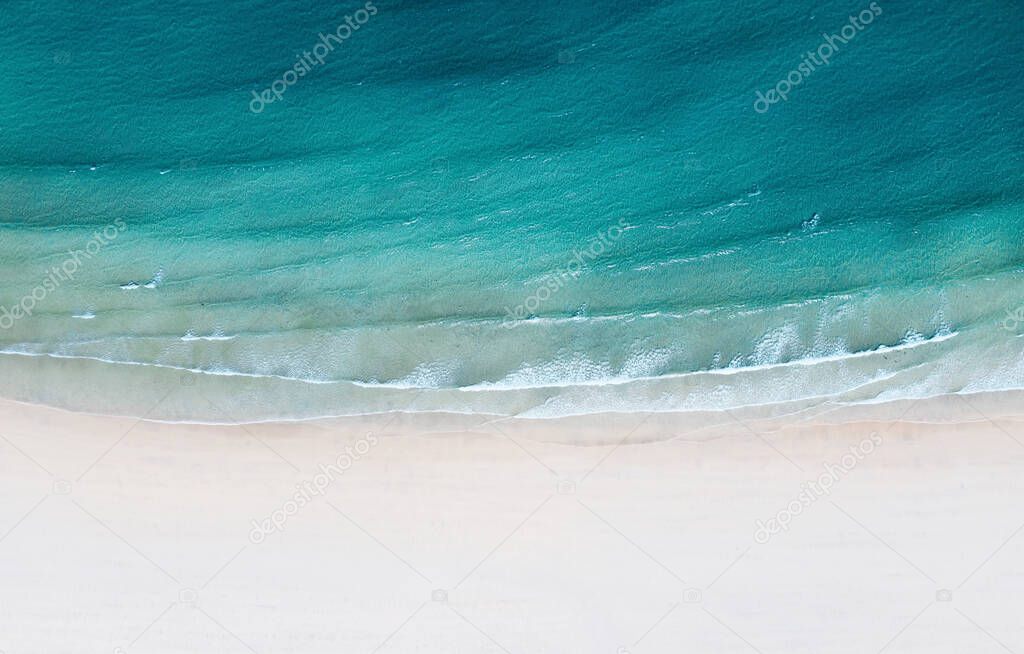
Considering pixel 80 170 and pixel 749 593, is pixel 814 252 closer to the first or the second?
pixel 749 593

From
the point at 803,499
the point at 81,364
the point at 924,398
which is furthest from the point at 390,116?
the point at 924,398

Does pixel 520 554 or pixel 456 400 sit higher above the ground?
pixel 456 400

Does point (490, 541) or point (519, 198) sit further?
point (519, 198)

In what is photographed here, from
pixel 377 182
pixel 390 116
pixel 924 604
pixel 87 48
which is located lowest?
pixel 924 604

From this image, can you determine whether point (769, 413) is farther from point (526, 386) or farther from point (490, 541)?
point (490, 541)

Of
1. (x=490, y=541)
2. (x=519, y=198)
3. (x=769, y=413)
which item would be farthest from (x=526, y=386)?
(x=769, y=413)

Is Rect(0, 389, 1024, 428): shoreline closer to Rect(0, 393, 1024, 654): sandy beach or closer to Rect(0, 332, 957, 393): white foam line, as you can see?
Rect(0, 393, 1024, 654): sandy beach

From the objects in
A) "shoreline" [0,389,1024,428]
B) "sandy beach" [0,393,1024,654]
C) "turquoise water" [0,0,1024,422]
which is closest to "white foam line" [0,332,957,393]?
"turquoise water" [0,0,1024,422]
